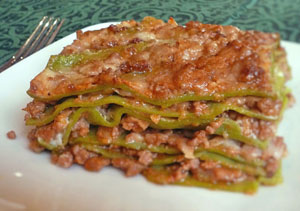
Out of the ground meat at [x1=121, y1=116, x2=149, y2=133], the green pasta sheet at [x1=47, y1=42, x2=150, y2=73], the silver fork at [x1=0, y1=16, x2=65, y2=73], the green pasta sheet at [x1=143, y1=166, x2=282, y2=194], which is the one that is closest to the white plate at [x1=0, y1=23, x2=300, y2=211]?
the green pasta sheet at [x1=143, y1=166, x2=282, y2=194]

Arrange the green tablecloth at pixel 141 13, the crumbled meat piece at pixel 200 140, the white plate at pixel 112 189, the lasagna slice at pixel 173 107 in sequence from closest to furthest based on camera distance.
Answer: the green tablecloth at pixel 141 13 < the white plate at pixel 112 189 < the lasagna slice at pixel 173 107 < the crumbled meat piece at pixel 200 140

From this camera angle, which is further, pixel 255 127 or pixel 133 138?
pixel 133 138

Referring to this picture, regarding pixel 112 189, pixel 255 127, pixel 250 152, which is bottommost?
pixel 112 189

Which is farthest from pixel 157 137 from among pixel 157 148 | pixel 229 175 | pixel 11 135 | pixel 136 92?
pixel 11 135

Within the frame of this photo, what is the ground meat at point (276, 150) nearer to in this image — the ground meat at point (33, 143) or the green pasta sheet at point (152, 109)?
the green pasta sheet at point (152, 109)

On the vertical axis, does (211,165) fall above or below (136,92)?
below

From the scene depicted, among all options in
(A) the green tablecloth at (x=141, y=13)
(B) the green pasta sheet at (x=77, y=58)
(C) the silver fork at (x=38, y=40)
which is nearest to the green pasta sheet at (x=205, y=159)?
(B) the green pasta sheet at (x=77, y=58)

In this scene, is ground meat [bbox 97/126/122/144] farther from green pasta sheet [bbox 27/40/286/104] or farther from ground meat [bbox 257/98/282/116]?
ground meat [bbox 257/98/282/116]

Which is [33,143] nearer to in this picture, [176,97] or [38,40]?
[176,97]
